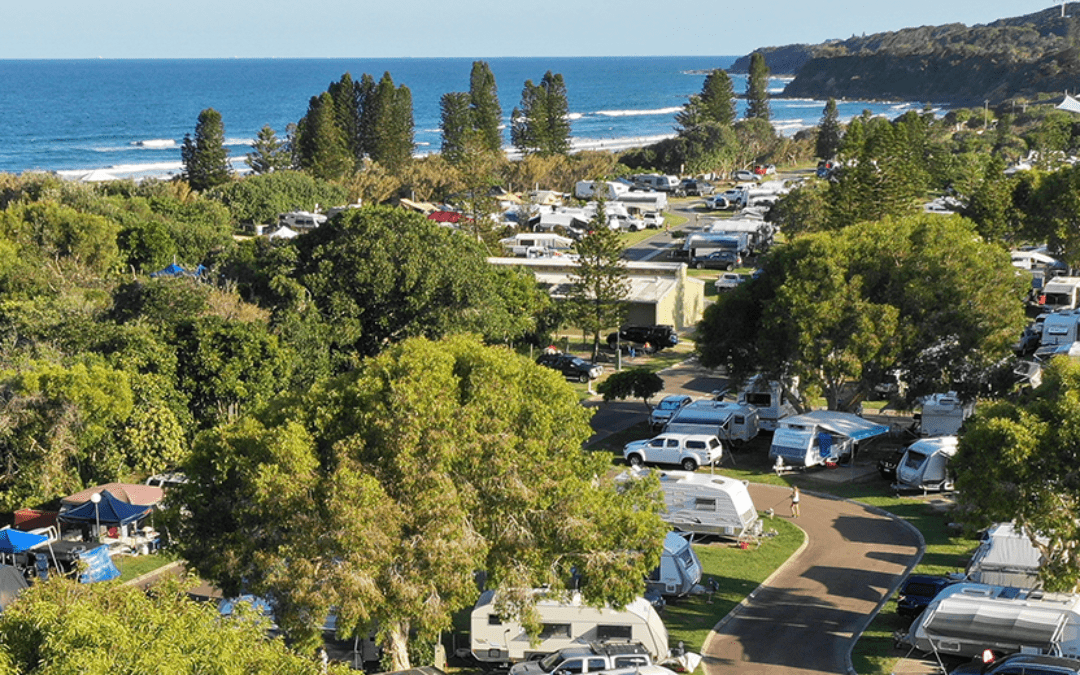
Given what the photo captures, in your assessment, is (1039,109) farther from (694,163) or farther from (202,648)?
(202,648)

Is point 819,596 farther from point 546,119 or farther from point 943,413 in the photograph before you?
point 546,119

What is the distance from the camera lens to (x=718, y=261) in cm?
5534

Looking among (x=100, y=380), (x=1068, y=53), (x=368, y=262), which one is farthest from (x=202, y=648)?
(x=1068, y=53)

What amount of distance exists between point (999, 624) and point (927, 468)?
956 cm

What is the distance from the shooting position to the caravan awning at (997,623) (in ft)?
54.8

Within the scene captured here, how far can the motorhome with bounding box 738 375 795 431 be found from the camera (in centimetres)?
3142

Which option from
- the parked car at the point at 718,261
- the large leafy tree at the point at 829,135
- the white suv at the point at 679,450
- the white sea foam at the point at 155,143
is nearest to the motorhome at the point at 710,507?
the white suv at the point at 679,450

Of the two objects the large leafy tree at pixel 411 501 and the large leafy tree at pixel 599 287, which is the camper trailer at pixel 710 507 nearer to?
the large leafy tree at pixel 411 501

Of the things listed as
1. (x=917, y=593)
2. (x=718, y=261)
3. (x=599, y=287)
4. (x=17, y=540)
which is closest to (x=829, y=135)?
(x=718, y=261)

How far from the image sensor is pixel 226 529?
1747 cm

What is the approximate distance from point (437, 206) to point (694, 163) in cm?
2619

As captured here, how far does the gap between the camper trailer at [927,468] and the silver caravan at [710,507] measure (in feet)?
14.7

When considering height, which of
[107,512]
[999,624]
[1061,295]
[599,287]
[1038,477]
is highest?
[1038,477]

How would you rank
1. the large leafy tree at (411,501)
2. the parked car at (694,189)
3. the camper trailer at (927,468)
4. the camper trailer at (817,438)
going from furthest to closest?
the parked car at (694,189)
the camper trailer at (817,438)
the camper trailer at (927,468)
the large leafy tree at (411,501)
